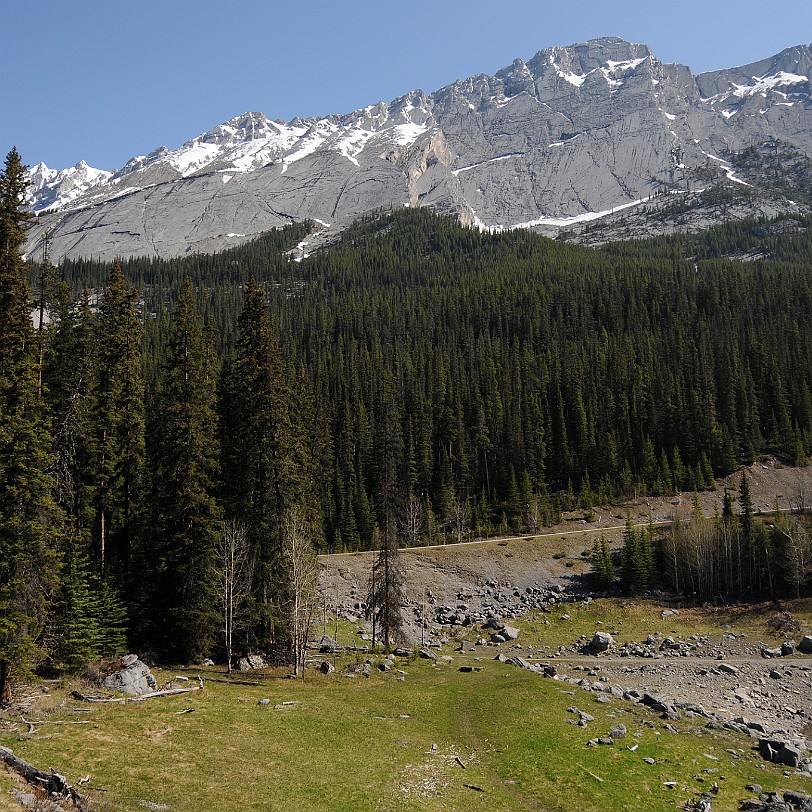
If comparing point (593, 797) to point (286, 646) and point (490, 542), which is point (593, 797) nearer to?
point (286, 646)

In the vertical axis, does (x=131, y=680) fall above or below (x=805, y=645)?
above

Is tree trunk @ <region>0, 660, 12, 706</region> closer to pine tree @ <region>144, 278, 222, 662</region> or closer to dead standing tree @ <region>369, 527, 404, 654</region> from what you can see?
pine tree @ <region>144, 278, 222, 662</region>

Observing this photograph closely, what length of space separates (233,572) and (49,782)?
18.7 meters

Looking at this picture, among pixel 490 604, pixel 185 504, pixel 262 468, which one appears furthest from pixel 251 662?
pixel 490 604

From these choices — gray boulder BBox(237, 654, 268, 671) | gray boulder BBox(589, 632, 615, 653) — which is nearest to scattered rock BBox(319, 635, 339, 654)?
gray boulder BBox(237, 654, 268, 671)

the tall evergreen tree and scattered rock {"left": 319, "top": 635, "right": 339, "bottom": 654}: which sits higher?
the tall evergreen tree

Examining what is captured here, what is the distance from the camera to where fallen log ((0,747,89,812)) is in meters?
15.4

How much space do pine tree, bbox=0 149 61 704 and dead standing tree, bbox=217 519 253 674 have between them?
874 cm

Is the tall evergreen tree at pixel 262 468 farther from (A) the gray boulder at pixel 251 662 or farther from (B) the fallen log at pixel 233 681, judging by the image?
(B) the fallen log at pixel 233 681

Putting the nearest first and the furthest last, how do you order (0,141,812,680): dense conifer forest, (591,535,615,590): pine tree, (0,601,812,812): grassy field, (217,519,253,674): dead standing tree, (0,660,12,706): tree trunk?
(0,601,812,812): grassy field, (0,660,12,706): tree trunk, (217,519,253,674): dead standing tree, (0,141,812,680): dense conifer forest, (591,535,615,590): pine tree

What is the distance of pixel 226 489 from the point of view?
40000 mm

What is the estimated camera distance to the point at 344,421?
11225 centimetres

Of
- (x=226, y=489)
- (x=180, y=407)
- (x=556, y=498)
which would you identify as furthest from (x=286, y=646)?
(x=556, y=498)

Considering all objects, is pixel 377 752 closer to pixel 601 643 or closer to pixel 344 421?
pixel 601 643
